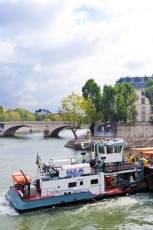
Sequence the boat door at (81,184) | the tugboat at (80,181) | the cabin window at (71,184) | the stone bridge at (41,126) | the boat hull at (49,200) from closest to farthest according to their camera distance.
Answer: the boat hull at (49,200) → the tugboat at (80,181) → the cabin window at (71,184) → the boat door at (81,184) → the stone bridge at (41,126)

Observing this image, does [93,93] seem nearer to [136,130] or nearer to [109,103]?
[109,103]

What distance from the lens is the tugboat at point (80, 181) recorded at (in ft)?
88.3

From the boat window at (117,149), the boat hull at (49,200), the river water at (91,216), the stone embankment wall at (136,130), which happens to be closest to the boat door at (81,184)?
the boat hull at (49,200)

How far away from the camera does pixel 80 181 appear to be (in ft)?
92.7

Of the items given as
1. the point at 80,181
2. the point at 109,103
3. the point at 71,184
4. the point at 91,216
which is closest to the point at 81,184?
the point at 80,181

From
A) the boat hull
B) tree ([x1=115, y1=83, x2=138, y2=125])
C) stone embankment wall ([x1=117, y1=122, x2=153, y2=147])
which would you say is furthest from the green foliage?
the boat hull

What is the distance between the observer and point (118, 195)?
29.5 metres

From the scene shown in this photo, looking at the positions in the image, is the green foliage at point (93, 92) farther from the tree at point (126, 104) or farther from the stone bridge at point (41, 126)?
the stone bridge at point (41, 126)

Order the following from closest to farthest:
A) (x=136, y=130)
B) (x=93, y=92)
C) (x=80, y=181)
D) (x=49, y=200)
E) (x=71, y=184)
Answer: (x=49, y=200) < (x=71, y=184) < (x=80, y=181) < (x=136, y=130) < (x=93, y=92)

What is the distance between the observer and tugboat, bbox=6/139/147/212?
26906 mm

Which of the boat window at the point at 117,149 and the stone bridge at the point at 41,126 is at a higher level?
the stone bridge at the point at 41,126

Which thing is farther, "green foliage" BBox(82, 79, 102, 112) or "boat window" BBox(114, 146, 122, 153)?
"green foliage" BBox(82, 79, 102, 112)

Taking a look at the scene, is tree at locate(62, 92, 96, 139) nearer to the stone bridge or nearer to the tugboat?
the stone bridge

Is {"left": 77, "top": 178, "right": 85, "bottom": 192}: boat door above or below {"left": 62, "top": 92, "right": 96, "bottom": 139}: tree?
below
